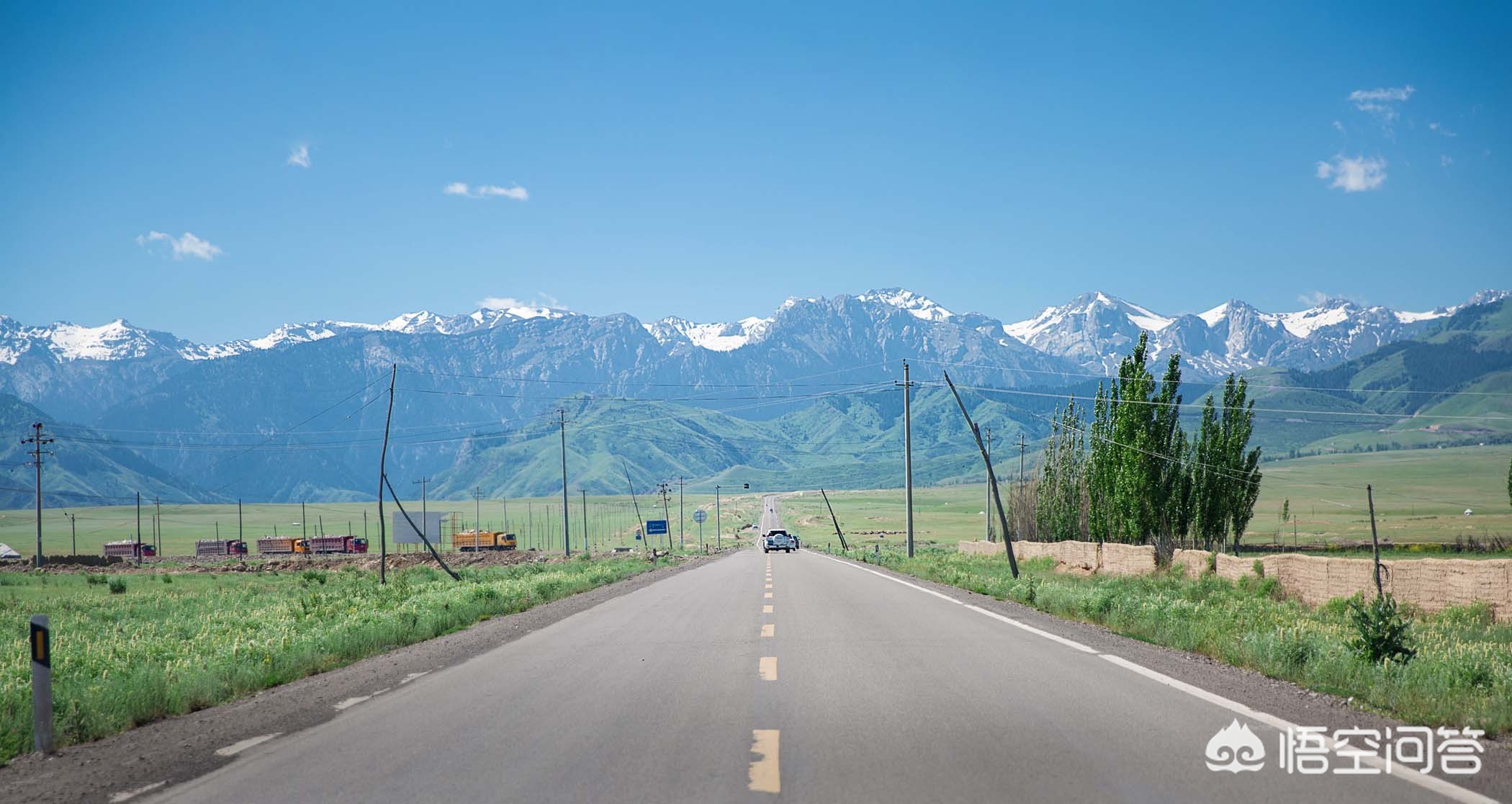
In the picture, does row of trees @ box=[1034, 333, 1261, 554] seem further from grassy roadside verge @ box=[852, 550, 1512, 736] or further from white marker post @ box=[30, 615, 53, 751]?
white marker post @ box=[30, 615, 53, 751]

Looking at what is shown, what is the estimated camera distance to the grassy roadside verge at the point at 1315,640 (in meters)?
8.57

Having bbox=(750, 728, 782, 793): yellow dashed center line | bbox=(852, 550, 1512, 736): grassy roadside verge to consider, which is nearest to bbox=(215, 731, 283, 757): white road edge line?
bbox=(750, 728, 782, 793): yellow dashed center line

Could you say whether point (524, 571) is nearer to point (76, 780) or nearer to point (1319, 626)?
point (1319, 626)

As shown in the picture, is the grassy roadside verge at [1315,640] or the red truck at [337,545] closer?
the grassy roadside verge at [1315,640]

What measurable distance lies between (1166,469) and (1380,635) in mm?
40885

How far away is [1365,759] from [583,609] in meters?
16.2

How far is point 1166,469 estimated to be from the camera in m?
49.4

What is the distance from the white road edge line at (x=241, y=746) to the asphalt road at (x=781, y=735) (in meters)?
0.15

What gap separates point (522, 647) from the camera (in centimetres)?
1405

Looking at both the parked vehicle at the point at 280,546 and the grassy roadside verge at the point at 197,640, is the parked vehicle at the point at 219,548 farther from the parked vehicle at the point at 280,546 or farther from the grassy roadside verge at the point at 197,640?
the grassy roadside verge at the point at 197,640

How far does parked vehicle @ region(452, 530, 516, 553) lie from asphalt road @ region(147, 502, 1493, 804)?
94.4 meters

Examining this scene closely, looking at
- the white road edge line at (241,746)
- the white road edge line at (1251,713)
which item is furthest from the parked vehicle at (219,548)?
the white road edge line at (241,746)

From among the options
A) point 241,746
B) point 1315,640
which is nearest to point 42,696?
point 241,746

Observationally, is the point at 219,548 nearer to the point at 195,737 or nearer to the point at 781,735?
the point at 195,737
